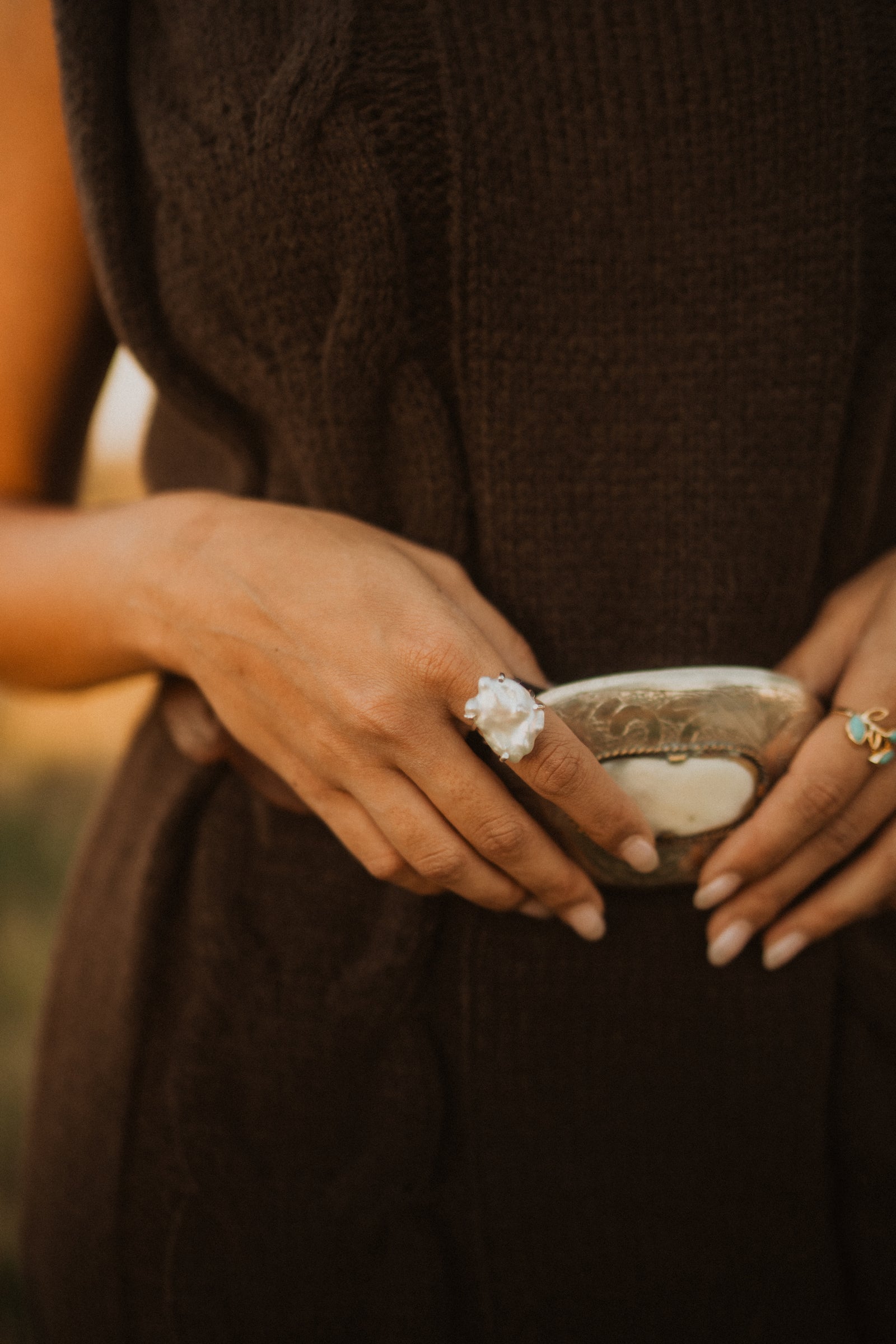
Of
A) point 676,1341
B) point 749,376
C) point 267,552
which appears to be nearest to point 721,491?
point 749,376

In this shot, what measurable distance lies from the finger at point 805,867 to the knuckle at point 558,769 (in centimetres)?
23

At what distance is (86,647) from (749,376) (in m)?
0.68

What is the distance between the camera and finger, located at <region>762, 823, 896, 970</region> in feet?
2.43

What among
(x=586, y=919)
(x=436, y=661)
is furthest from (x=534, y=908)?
(x=436, y=661)

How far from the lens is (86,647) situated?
2.91ft

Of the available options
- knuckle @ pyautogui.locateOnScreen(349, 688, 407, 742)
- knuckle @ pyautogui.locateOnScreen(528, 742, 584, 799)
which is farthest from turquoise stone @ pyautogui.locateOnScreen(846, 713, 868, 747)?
knuckle @ pyautogui.locateOnScreen(349, 688, 407, 742)

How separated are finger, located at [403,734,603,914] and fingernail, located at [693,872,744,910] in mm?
126

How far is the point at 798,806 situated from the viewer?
0.69 metres

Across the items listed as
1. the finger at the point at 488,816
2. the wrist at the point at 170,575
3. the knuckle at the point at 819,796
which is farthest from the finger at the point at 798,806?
the wrist at the point at 170,575

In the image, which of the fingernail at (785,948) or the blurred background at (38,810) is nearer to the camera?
the fingernail at (785,948)

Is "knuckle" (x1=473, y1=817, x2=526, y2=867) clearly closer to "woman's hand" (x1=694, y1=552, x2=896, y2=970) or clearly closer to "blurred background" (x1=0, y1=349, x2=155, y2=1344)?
"woman's hand" (x1=694, y1=552, x2=896, y2=970)

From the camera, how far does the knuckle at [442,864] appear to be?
685mm

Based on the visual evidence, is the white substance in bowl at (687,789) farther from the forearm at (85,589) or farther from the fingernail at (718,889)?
the forearm at (85,589)

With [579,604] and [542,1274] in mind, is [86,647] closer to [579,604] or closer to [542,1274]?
[579,604]
